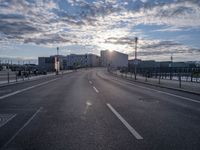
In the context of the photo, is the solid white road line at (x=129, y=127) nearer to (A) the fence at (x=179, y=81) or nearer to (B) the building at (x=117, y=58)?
(A) the fence at (x=179, y=81)

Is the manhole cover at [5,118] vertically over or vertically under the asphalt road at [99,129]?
under

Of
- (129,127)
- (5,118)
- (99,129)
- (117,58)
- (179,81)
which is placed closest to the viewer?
(99,129)

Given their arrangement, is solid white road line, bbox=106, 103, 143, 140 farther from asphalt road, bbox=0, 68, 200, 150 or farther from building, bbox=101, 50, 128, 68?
building, bbox=101, 50, 128, 68

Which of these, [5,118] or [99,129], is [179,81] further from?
[5,118]

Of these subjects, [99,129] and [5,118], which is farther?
[5,118]

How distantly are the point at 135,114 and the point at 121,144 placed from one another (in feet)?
12.2

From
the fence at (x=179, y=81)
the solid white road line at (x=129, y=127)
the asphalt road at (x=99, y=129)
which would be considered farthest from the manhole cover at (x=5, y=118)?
the fence at (x=179, y=81)

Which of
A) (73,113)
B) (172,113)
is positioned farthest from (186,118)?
(73,113)

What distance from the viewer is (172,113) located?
924 cm

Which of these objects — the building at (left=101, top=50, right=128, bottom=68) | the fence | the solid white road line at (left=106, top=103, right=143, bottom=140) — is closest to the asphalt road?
the solid white road line at (left=106, top=103, right=143, bottom=140)

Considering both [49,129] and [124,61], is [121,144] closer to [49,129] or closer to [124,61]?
[49,129]

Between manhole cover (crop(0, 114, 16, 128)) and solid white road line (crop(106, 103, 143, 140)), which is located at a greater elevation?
solid white road line (crop(106, 103, 143, 140))

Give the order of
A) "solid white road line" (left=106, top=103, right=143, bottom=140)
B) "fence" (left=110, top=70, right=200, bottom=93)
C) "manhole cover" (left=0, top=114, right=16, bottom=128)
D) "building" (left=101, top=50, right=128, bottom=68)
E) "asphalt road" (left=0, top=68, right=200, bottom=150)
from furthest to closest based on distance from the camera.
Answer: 1. "building" (left=101, top=50, right=128, bottom=68)
2. "fence" (left=110, top=70, right=200, bottom=93)
3. "manhole cover" (left=0, top=114, right=16, bottom=128)
4. "solid white road line" (left=106, top=103, right=143, bottom=140)
5. "asphalt road" (left=0, top=68, right=200, bottom=150)

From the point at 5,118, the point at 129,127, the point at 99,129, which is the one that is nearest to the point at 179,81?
the point at 129,127
